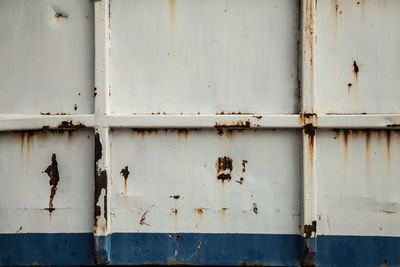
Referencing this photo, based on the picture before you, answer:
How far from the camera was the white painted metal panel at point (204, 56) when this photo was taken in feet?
4.74

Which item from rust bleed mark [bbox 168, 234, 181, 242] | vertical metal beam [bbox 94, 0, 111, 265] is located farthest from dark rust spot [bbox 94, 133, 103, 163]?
rust bleed mark [bbox 168, 234, 181, 242]

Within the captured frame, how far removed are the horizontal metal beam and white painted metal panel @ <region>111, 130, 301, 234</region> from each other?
46 millimetres

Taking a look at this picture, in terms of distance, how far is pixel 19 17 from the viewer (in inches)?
58.8

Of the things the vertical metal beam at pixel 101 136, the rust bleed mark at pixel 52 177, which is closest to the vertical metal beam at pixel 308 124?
the vertical metal beam at pixel 101 136

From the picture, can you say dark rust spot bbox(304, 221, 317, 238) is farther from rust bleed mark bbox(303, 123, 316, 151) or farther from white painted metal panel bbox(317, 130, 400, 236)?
rust bleed mark bbox(303, 123, 316, 151)

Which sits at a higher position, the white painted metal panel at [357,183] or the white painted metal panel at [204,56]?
the white painted metal panel at [204,56]

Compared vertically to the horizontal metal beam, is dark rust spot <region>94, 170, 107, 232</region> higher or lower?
lower

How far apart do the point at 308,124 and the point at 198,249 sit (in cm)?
73

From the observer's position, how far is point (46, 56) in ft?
4.88

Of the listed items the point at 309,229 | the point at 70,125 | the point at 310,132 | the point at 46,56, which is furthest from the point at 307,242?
the point at 46,56

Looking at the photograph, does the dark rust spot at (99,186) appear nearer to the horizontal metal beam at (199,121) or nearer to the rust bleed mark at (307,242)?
the horizontal metal beam at (199,121)

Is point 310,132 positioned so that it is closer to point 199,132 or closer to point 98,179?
point 199,132

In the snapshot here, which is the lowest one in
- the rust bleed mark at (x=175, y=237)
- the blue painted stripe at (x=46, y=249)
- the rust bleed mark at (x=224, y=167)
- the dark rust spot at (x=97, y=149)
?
the blue painted stripe at (x=46, y=249)

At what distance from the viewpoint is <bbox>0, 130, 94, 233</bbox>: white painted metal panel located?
1.48 meters
